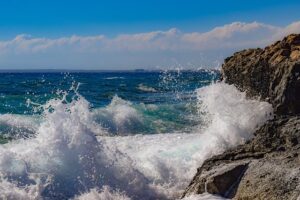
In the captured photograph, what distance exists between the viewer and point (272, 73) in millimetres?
13812

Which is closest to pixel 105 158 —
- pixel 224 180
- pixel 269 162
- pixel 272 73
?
pixel 224 180

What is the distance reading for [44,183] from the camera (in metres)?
9.73

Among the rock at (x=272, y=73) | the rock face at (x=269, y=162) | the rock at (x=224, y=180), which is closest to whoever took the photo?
the rock face at (x=269, y=162)

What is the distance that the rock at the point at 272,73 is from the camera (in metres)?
11.6

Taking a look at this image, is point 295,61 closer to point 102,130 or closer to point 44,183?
point 44,183

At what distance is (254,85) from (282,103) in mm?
3104

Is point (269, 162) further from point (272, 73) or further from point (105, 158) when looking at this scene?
point (272, 73)

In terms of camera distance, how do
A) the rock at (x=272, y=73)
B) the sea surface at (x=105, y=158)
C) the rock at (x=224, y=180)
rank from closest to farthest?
the rock at (x=224, y=180)
the sea surface at (x=105, y=158)
the rock at (x=272, y=73)

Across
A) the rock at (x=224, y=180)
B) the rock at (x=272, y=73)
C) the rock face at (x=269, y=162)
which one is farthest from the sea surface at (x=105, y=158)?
the rock at (x=272, y=73)

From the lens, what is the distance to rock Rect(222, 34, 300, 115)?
11.6m

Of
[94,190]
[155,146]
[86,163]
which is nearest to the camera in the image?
[94,190]

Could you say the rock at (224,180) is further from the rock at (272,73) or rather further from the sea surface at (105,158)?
the rock at (272,73)

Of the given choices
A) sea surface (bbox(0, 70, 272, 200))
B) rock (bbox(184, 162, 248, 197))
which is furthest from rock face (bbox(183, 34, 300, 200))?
sea surface (bbox(0, 70, 272, 200))

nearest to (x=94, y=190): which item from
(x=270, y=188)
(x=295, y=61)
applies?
(x=270, y=188)
